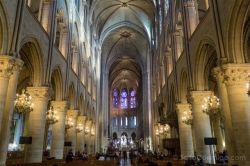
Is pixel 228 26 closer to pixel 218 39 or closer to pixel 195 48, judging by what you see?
pixel 218 39

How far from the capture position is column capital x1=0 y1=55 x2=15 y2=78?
340 inches

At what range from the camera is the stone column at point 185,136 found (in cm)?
1630

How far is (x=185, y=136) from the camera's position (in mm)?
16641

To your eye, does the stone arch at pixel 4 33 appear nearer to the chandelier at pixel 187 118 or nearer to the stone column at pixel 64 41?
the stone column at pixel 64 41

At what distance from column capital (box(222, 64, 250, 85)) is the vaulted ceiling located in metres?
23.2

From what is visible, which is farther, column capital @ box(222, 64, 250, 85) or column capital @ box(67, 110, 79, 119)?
Answer: column capital @ box(67, 110, 79, 119)

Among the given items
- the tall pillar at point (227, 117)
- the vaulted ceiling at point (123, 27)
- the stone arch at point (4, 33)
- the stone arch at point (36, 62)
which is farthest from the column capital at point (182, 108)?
the vaulted ceiling at point (123, 27)

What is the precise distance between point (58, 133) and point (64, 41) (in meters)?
7.46

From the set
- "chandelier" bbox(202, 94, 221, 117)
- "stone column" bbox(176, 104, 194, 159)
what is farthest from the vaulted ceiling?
"chandelier" bbox(202, 94, 221, 117)

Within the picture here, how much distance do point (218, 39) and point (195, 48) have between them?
3.28 metres

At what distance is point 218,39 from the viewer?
9961 millimetres

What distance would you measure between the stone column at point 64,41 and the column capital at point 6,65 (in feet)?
30.4

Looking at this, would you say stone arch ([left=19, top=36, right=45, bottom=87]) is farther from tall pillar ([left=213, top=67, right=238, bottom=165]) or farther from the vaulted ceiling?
the vaulted ceiling

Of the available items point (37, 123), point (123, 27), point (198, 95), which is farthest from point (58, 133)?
point (123, 27)
